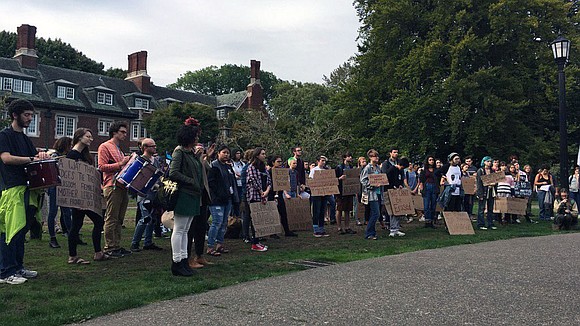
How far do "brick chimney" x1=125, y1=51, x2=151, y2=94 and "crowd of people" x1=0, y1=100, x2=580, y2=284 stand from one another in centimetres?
5141

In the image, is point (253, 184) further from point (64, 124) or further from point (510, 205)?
point (64, 124)

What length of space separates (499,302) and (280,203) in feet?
23.0

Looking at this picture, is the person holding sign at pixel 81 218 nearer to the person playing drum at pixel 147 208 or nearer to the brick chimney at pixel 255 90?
the person playing drum at pixel 147 208

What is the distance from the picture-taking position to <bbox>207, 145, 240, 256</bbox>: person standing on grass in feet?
29.7

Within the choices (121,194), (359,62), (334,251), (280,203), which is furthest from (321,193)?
(359,62)

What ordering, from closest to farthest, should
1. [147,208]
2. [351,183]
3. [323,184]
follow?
[147,208]
[323,184]
[351,183]

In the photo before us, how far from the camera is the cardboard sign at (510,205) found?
15.0 meters

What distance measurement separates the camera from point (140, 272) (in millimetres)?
7332

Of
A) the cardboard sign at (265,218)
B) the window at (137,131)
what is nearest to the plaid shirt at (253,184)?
the cardboard sign at (265,218)

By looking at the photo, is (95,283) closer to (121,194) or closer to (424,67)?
(121,194)

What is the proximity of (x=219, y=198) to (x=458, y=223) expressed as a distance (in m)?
6.56

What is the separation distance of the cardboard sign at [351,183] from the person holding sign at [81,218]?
6.20 meters

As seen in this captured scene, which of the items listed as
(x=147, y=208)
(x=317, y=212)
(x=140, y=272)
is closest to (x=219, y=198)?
(x=147, y=208)

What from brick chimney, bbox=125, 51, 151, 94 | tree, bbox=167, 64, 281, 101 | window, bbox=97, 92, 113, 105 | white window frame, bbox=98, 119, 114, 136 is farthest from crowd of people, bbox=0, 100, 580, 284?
tree, bbox=167, 64, 281, 101
